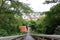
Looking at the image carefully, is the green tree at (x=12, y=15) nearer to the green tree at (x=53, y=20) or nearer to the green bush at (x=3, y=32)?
the green bush at (x=3, y=32)

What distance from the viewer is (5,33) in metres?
8.32

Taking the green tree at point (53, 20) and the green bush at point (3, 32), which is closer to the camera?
the green bush at point (3, 32)

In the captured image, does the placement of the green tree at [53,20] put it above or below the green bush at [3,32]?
above

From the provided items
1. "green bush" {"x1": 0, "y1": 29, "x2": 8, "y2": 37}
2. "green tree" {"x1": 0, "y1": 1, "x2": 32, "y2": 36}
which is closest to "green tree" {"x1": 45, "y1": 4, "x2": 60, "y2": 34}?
"green tree" {"x1": 0, "y1": 1, "x2": 32, "y2": 36}

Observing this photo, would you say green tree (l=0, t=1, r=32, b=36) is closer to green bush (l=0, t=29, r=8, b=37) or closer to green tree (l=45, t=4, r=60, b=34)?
green bush (l=0, t=29, r=8, b=37)

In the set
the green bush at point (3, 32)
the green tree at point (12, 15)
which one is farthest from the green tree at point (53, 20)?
the green bush at point (3, 32)

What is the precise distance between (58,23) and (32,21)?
1.14 m

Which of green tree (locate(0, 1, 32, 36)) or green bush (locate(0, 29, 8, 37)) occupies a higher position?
green tree (locate(0, 1, 32, 36))

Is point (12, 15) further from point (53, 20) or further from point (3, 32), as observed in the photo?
point (53, 20)

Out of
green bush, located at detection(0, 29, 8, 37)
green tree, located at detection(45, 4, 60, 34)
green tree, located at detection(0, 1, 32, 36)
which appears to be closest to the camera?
green bush, located at detection(0, 29, 8, 37)

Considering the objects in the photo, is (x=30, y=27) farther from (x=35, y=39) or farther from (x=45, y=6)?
(x=35, y=39)

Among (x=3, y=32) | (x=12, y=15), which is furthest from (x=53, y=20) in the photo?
(x=3, y=32)

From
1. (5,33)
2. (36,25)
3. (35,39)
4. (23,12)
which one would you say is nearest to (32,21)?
(36,25)

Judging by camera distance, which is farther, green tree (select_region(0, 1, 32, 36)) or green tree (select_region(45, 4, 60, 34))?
green tree (select_region(45, 4, 60, 34))
